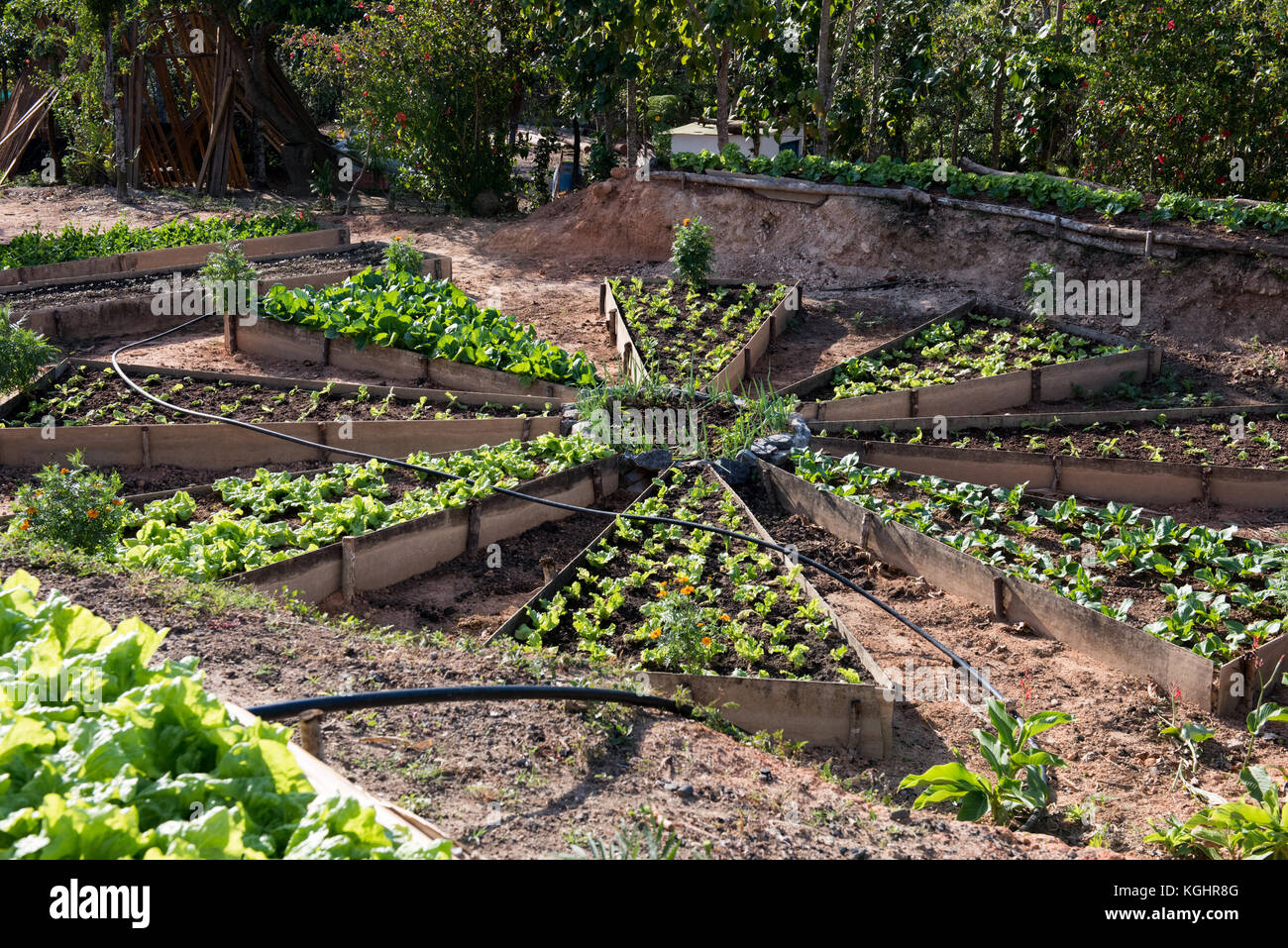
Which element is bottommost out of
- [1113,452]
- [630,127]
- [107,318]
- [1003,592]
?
[1003,592]

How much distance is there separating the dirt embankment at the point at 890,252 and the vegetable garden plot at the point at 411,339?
379cm

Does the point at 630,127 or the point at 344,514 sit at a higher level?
the point at 630,127

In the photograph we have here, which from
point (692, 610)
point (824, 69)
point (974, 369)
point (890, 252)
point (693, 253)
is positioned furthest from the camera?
point (824, 69)

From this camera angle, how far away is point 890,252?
38.9 feet

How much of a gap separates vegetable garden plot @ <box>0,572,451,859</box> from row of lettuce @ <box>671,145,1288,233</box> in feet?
32.6

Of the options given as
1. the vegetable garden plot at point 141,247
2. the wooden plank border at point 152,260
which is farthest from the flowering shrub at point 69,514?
the vegetable garden plot at point 141,247

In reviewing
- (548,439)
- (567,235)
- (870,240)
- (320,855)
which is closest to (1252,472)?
(548,439)

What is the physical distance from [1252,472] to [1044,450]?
4.15ft

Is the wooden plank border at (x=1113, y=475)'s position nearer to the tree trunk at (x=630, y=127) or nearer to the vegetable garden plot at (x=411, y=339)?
the vegetable garden plot at (x=411, y=339)

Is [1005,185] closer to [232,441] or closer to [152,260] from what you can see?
[232,441]

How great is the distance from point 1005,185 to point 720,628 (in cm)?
794

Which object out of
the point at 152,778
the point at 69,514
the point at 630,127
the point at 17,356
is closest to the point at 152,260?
the point at 17,356

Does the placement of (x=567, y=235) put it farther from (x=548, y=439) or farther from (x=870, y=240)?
Answer: (x=548, y=439)

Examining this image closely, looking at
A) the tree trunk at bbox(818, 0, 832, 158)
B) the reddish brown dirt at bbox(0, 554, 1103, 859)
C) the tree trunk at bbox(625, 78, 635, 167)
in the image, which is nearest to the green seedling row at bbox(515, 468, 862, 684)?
the reddish brown dirt at bbox(0, 554, 1103, 859)
